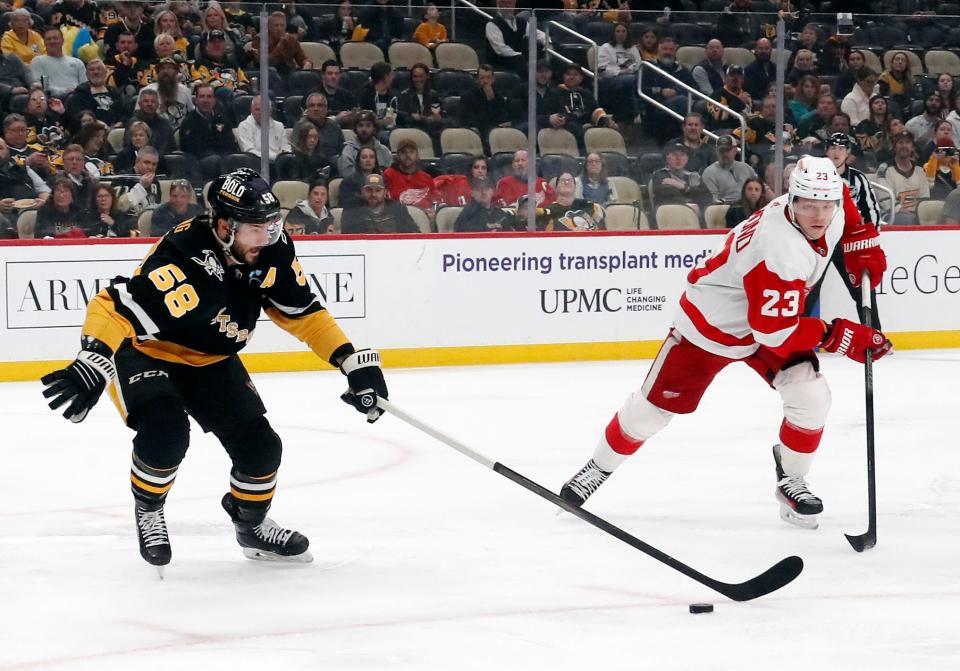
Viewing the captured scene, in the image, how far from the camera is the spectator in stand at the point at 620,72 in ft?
30.5

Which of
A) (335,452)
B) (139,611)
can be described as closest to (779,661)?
(139,611)

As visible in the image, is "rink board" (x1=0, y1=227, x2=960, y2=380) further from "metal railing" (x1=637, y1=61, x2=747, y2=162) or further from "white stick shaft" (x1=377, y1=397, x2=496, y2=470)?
"white stick shaft" (x1=377, y1=397, x2=496, y2=470)

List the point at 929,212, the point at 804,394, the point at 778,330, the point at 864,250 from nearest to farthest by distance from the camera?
the point at 778,330
the point at 804,394
the point at 864,250
the point at 929,212

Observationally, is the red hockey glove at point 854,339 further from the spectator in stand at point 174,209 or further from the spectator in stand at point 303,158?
the spectator in stand at point 303,158

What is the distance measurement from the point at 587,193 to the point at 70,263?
10.4 feet

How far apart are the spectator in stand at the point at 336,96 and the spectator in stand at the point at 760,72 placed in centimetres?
265

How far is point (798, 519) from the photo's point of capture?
170 inches

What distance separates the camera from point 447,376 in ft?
27.1

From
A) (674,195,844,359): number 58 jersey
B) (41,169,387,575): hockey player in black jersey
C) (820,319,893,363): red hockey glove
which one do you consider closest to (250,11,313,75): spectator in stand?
(674,195,844,359): number 58 jersey

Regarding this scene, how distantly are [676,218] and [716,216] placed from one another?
306 millimetres

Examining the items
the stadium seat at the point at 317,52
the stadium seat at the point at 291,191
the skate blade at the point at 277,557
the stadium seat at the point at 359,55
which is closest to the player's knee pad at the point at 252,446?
the skate blade at the point at 277,557

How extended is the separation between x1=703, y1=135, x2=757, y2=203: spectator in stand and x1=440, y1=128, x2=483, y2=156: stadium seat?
1534 millimetres

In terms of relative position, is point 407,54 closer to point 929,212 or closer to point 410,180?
point 410,180

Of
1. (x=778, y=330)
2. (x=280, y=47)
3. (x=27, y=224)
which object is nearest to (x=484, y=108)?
(x=280, y=47)
